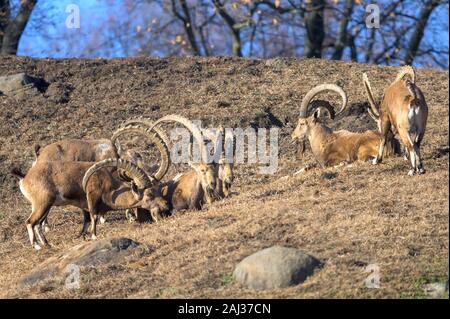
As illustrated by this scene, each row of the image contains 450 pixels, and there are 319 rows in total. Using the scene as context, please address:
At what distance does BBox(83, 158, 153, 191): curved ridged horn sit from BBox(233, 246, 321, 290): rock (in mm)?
4662

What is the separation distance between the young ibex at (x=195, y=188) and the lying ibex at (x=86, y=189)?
33 cm

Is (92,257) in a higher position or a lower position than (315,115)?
lower

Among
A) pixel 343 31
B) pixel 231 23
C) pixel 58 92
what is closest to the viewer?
pixel 58 92

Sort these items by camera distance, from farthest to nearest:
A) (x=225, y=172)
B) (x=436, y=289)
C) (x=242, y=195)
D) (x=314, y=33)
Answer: (x=314, y=33), (x=225, y=172), (x=242, y=195), (x=436, y=289)

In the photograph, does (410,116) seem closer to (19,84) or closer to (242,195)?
(242,195)

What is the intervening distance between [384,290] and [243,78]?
47.5 feet

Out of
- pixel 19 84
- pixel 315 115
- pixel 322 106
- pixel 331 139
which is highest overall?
pixel 19 84

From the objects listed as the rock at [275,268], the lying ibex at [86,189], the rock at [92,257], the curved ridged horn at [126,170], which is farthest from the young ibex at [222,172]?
the rock at [275,268]

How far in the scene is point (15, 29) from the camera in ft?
97.0

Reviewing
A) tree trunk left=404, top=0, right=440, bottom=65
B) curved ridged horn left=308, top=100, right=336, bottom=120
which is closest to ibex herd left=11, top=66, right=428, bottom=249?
curved ridged horn left=308, top=100, right=336, bottom=120

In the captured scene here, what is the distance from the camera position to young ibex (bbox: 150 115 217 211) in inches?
653

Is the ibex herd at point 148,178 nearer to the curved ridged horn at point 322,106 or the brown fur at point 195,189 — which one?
the brown fur at point 195,189

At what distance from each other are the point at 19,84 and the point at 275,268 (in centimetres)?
1471

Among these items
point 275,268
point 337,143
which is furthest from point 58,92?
point 275,268
